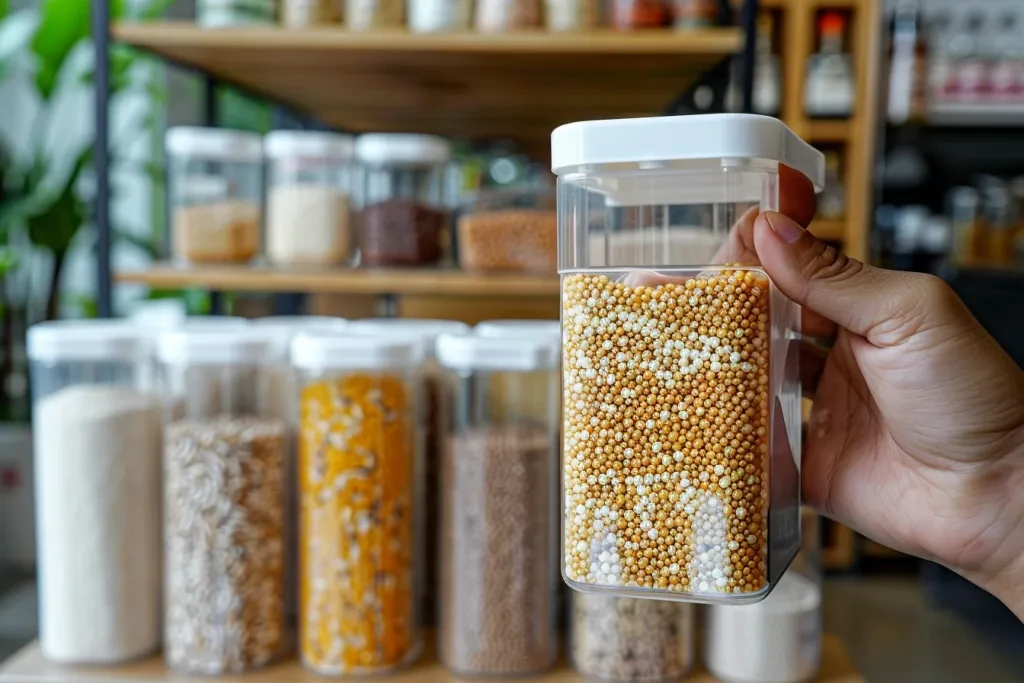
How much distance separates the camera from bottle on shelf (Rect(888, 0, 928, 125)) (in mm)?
3047

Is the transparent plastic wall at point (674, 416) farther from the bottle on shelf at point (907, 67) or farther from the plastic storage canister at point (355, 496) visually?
A: the bottle on shelf at point (907, 67)

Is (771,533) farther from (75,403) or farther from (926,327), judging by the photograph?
(75,403)

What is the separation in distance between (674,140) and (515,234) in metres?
0.83

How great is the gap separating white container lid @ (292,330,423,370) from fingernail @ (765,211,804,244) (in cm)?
58

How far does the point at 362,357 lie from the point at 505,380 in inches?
6.5

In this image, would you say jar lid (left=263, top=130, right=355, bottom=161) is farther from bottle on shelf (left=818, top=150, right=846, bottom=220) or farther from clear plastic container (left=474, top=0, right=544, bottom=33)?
bottle on shelf (left=818, top=150, right=846, bottom=220)

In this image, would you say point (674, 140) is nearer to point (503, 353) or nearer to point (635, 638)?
point (503, 353)

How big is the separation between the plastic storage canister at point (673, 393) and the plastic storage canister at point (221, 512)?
0.61 meters

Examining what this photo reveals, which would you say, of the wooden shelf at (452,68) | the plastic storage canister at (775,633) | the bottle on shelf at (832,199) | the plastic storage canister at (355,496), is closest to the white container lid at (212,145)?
the wooden shelf at (452,68)

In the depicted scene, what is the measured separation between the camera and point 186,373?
1113 mm

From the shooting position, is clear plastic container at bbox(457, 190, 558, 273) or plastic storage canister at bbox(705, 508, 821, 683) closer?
plastic storage canister at bbox(705, 508, 821, 683)

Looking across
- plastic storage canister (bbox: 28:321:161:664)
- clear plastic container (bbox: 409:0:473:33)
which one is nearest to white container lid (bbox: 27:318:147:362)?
plastic storage canister (bbox: 28:321:161:664)

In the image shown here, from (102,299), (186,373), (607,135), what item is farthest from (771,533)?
(102,299)

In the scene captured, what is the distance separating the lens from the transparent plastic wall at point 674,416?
20.2 inches
